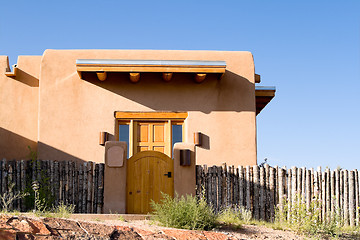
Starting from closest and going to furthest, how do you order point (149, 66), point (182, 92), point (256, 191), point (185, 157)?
point (185, 157)
point (256, 191)
point (149, 66)
point (182, 92)

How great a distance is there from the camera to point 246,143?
1441cm

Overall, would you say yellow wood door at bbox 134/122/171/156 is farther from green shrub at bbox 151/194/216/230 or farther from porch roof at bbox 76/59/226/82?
green shrub at bbox 151/194/216/230

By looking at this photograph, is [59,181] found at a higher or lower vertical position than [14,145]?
lower

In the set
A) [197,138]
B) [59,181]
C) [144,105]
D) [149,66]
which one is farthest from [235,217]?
[149,66]

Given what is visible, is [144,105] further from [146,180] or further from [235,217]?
[235,217]

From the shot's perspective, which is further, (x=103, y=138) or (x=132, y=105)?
(x=132, y=105)

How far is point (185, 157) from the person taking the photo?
1160 cm

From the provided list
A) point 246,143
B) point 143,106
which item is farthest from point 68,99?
point 246,143

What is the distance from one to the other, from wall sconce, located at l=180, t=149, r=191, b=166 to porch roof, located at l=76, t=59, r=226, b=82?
3.24 m

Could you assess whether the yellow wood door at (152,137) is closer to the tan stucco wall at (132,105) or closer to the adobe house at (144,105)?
the adobe house at (144,105)

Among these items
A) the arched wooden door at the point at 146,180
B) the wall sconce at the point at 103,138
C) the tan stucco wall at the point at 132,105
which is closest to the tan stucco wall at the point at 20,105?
the tan stucco wall at the point at 132,105

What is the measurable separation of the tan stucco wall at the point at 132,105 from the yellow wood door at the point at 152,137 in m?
0.51

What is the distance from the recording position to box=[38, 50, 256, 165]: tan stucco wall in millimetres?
14227

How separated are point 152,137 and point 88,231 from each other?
6505 millimetres
